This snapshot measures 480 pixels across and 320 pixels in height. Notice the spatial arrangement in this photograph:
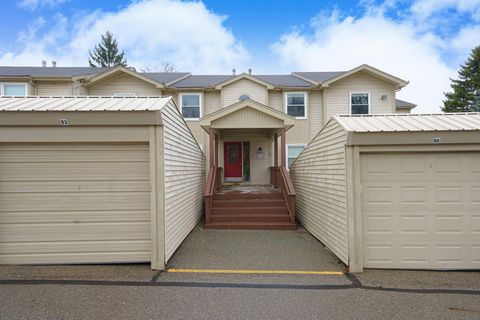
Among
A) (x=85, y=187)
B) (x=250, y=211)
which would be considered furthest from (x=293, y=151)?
(x=85, y=187)

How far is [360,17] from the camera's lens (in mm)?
13828

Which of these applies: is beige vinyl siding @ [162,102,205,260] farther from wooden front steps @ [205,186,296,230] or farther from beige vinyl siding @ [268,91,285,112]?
beige vinyl siding @ [268,91,285,112]

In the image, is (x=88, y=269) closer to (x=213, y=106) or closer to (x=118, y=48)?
(x=213, y=106)

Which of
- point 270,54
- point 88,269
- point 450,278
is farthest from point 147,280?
point 270,54

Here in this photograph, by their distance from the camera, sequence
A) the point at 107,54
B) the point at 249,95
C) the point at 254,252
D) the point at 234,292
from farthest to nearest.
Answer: the point at 107,54
the point at 249,95
the point at 254,252
the point at 234,292

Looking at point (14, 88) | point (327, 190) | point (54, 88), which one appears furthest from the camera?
point (54, 88)

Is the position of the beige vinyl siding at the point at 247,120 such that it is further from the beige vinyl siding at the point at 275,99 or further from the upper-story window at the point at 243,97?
the beige vinyl siding at the point at 275,99

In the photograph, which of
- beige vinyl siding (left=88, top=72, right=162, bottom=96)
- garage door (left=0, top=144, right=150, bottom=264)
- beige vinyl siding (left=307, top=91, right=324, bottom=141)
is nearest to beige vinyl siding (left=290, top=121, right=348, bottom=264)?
garage door (left=0, top=144, right=150, bottom=264)

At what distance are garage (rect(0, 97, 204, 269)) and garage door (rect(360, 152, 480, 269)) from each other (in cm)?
380

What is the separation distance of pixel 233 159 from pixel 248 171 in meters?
0.91

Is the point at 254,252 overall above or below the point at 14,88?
below

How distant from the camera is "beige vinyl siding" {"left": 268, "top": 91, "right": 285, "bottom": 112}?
12.5 metres

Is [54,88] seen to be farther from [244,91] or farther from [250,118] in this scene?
[250,118]

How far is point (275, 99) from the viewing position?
12.6 metres
